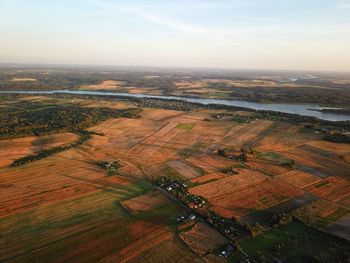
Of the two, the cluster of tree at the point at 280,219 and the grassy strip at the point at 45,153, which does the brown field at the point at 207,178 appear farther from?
the grassy strip at the point at 45,153

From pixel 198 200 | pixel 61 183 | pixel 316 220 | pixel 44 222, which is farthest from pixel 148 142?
pixel 316 220

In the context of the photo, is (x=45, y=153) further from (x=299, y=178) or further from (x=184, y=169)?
(x=299, y=178)

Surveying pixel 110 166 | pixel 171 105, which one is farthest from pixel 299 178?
pixel 171 105

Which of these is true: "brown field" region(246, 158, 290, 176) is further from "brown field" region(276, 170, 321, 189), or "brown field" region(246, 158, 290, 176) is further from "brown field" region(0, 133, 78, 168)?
"brown field" region(0, 133, 78, 168)

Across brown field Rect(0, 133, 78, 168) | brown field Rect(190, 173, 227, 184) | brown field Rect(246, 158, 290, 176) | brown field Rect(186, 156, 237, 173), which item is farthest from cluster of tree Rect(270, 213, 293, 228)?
brown field Rect(0, 133, 78, 168)

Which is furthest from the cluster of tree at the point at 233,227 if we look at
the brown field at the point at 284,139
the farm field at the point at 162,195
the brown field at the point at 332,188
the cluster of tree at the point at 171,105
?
the cluster of tree at the point at 171,105
